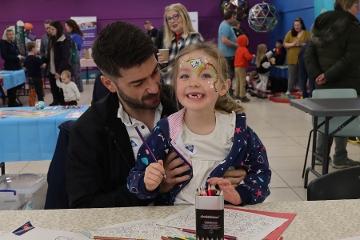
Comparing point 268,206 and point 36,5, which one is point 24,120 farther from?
point 36,5

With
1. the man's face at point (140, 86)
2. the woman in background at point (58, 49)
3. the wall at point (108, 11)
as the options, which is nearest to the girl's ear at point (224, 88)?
the man's face at point (140, 86)

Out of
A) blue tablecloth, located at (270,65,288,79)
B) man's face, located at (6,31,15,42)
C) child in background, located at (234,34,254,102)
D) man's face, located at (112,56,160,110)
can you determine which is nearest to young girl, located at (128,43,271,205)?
man's face, located at (112,56,160,110)

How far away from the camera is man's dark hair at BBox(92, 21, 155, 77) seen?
1.43m

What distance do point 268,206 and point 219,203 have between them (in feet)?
1.53

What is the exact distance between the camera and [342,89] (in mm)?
3904

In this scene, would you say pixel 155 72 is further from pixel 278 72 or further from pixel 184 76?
pixel 278 72

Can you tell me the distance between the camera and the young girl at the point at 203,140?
1.33 metres

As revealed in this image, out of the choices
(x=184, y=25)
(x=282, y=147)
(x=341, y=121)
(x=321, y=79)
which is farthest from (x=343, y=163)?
(x=184, y=25)

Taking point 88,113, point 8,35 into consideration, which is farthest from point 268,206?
point 8,35

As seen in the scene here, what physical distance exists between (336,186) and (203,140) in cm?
54

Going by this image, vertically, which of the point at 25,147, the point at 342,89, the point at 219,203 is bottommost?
the point at 25,147

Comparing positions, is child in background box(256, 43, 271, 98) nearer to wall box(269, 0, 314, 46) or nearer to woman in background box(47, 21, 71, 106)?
wall box(269, 0, 314, 46)

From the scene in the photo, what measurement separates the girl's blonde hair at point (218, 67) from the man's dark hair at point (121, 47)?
12 cm

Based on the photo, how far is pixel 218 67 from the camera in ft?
4.59
